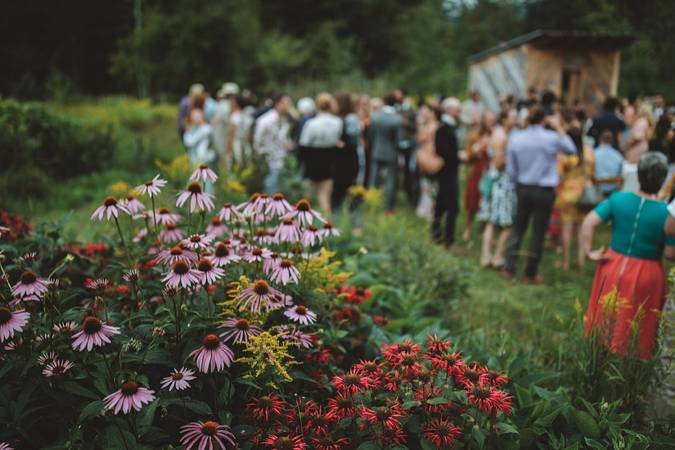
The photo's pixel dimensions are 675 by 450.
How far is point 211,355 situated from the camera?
181 centimetres

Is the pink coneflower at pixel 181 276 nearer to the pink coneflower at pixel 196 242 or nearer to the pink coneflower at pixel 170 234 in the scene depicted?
the pink coneflower at pixel 196 242

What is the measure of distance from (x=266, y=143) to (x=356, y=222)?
161 cm

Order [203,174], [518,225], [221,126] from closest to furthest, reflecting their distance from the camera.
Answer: [203,174] → [518,225] → [221,126]

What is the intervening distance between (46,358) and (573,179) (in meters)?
6.06

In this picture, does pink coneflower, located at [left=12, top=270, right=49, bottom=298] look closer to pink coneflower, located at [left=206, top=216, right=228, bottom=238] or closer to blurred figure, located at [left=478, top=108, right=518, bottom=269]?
pink coneflower, located at [left=206, top=216, right=228, bottom=238]

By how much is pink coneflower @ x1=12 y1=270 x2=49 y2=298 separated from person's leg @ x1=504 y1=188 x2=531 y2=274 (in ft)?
16.4

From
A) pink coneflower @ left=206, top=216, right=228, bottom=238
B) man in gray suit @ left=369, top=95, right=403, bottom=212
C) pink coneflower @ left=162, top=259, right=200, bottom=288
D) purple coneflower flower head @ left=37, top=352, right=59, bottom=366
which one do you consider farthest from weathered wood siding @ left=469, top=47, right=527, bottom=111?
purple coneflower flower head @ left=37, top=352, right=59, bottom=366

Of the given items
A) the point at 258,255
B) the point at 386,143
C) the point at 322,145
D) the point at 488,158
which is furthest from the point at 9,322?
the point at 386,143

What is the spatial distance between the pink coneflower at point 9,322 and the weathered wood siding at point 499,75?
540 inches

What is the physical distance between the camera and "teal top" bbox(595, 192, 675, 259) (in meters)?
3.23

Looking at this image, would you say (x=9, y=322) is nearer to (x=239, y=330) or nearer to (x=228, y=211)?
(x=239, y=330)

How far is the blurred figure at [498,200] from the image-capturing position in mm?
6586

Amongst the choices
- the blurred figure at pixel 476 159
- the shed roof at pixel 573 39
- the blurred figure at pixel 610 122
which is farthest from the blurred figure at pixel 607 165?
the shed roof at pixel 573 39

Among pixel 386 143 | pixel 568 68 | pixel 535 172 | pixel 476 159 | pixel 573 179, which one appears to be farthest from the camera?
pixel 568 68
